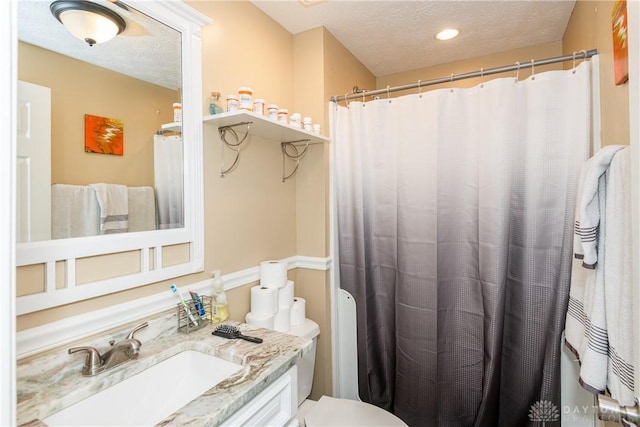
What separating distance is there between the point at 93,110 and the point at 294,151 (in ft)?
3.64

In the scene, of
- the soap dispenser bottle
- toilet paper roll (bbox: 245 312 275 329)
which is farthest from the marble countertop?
toilet paper roll (bbox: 245 312 275 329)

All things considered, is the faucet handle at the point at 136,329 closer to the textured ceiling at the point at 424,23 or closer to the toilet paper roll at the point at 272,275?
the toilet paper roll at the point at 272,275

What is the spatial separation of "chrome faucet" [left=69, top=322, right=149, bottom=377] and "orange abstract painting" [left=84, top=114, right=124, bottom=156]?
24.3 inches

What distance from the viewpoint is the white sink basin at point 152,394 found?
2.84 ft

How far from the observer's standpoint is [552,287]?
1497 mm

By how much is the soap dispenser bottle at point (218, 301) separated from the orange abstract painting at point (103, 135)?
63 cm

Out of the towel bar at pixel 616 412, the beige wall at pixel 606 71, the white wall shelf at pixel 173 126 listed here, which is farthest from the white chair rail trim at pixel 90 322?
the beige wall at pixel 606 71

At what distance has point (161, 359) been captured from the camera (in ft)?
3.48

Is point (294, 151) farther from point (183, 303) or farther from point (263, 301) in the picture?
point (183, 303)

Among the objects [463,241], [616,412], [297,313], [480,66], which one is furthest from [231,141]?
[480,66]

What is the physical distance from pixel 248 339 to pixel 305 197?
3.44 feet

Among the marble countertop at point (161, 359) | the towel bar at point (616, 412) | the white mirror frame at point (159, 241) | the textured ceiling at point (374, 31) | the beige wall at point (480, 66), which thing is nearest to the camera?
the towel bar at point (616, 412)

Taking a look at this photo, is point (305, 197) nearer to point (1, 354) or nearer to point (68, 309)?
point (68, 309)

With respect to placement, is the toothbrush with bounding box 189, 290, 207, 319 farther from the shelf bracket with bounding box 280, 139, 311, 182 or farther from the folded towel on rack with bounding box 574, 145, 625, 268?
the folded towel on rack with bounding box 574, 145, 625, 268
